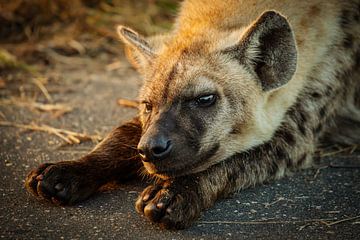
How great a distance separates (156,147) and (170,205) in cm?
22

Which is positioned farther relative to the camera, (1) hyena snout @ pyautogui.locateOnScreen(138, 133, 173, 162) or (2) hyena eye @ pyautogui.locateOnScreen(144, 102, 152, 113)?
(2) hyena eye @ pyautogui.locateOnScreen(144, 102, 152, 113)

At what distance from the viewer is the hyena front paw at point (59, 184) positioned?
7.75 feet

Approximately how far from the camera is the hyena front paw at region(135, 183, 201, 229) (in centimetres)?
217

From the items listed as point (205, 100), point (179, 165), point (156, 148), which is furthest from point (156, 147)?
point (205, 100)

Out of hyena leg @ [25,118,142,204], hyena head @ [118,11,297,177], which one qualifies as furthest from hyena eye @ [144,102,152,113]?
hyena leg @ [25,118,142,204]

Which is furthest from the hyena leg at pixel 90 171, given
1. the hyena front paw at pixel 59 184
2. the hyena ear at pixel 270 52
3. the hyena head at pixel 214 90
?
the hyena ear at pixel 270 52

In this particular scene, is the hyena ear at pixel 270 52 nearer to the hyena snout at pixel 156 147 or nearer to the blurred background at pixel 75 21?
the hyena snout at pixel 156 147

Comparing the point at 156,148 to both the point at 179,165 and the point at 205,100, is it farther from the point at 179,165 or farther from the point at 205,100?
the point at 205,100

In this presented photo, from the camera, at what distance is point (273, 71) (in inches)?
100

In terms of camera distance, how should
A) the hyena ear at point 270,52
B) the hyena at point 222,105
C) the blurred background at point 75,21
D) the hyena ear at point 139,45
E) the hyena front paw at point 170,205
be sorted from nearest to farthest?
1. the hyena front paw at point 170,205
2. the hyena at point 222,105
3. the hyena ear at point 270,52
4. the hyena ear at point 139,45
5. the blurred background at point 75,21

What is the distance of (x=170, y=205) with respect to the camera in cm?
220

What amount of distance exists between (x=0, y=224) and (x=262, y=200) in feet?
3.52

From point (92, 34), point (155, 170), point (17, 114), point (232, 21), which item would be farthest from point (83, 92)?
point (155, 170)

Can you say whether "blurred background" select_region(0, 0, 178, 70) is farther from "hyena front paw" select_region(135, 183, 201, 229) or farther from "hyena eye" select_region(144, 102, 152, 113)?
"hyena front paw" select_region(135, 183, 201, 229)
